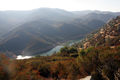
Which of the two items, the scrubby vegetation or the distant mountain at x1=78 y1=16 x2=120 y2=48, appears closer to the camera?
the scrubby vegetation

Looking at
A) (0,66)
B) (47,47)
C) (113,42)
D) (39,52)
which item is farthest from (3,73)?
(47,47)

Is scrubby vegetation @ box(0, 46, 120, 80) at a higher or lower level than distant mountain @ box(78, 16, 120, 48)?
higher

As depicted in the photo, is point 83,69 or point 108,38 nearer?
point 83,69

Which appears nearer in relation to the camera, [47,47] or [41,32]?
[47,47]

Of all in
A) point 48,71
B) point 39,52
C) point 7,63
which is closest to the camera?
point 7,63

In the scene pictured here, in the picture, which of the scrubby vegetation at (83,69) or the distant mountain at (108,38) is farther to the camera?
the distant mountain at (108,38)

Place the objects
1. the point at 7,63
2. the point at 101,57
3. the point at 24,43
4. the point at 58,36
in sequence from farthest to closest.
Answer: the point at 58,36, the point at 24,43, the point at 101,57, the point at 7,63

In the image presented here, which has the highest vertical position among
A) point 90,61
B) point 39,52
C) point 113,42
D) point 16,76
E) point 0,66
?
point 0,66

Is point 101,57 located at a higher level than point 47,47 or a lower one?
higher

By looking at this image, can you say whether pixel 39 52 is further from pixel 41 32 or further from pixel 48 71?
pixel 48 71

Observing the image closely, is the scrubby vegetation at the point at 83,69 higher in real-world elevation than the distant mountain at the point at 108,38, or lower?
higher

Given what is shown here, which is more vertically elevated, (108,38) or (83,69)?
(83,69)
